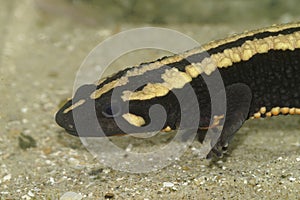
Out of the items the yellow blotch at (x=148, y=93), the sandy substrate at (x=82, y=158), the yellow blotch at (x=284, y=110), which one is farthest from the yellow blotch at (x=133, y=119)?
the yellow blotch at (x=284, y=110)

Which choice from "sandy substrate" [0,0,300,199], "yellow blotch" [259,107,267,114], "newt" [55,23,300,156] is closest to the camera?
"sandy substrate" [0,0,300,199]

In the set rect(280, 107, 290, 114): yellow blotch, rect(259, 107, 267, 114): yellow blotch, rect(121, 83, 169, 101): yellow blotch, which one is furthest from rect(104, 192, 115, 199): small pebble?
rect(280, 107, 290, 114): yellow blotch

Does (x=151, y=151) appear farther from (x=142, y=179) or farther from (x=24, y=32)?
(x=24, y=32)

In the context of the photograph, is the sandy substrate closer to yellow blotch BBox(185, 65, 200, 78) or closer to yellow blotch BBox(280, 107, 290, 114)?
yellow blotch BBox(280, 107, 290, 114)

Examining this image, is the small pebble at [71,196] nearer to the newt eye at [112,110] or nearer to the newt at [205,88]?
the newt at [205,88]

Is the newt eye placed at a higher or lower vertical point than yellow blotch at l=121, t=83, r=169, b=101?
lower

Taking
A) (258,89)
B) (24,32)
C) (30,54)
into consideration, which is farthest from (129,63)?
(258,89)

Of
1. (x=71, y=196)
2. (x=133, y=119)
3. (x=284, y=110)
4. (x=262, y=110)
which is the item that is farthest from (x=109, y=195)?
(x=284, y=110)
